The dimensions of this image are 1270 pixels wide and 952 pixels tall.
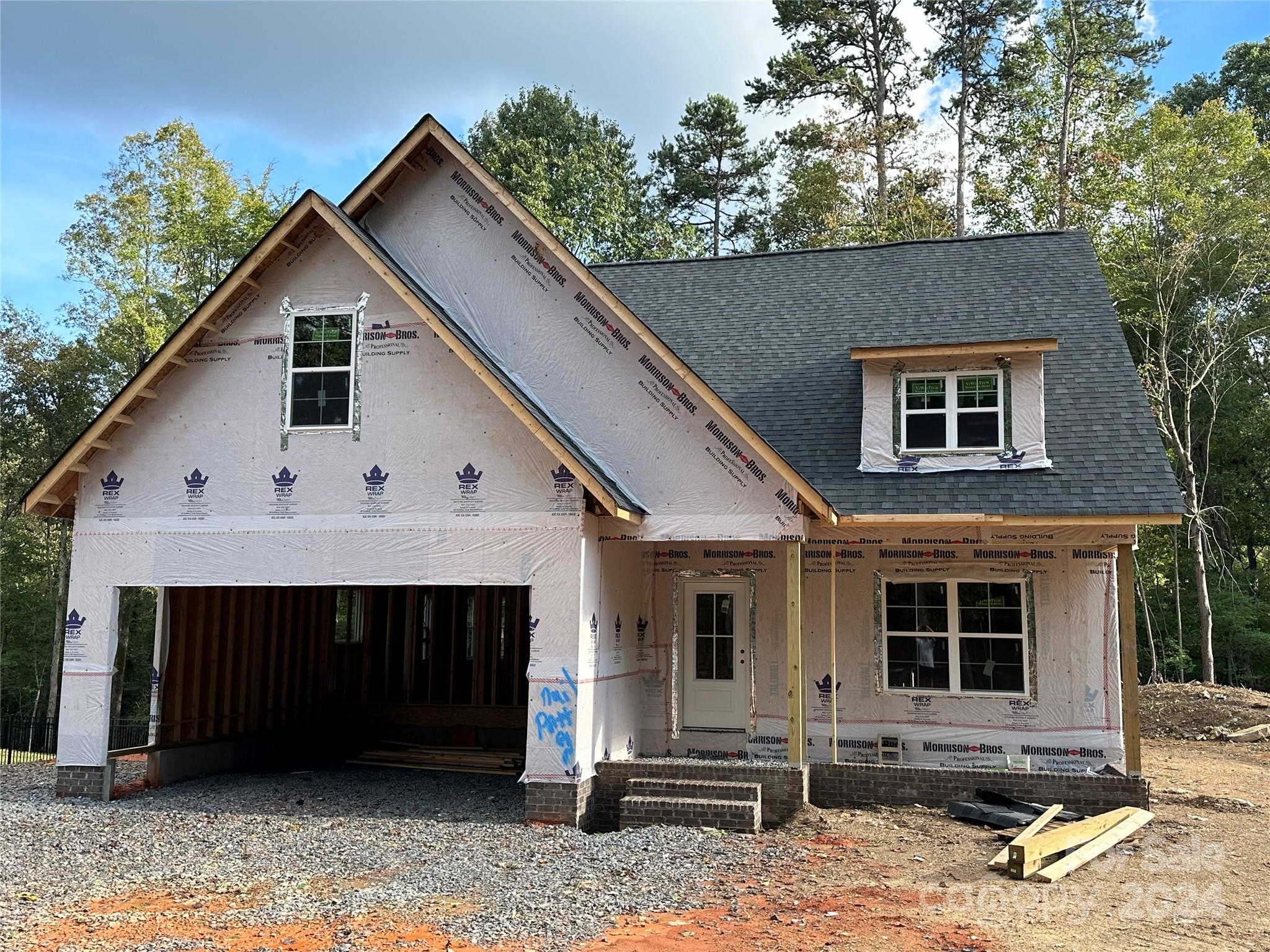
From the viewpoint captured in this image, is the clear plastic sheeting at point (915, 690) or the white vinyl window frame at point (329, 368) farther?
the clear plastic sheeting at point (915, 690)

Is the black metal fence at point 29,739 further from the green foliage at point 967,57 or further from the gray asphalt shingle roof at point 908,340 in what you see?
the green foliage at point 967,57

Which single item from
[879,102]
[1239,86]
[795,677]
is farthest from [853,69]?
[795,677]

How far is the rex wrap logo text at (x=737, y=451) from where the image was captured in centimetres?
1116

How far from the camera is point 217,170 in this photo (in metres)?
31.6

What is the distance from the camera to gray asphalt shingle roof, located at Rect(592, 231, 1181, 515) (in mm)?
11820

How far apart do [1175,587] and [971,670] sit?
20.3 metres

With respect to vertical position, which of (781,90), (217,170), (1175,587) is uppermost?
(781,90)

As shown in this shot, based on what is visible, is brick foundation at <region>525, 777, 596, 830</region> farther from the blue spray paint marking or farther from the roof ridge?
the roof ridge

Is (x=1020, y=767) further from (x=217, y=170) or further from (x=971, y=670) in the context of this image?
(x=217, y=170)

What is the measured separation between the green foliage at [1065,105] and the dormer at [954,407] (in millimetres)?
20545

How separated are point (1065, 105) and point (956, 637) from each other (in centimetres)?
2424

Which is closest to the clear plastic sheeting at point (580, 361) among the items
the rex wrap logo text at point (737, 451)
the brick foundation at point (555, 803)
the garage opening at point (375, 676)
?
the rex wrap logo text at point (737, 451)

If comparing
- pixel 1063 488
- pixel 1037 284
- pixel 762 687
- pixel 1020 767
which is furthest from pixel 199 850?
pixel 1037 284

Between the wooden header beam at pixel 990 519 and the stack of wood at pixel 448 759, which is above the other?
the wooden header beam at pixel 990 519
